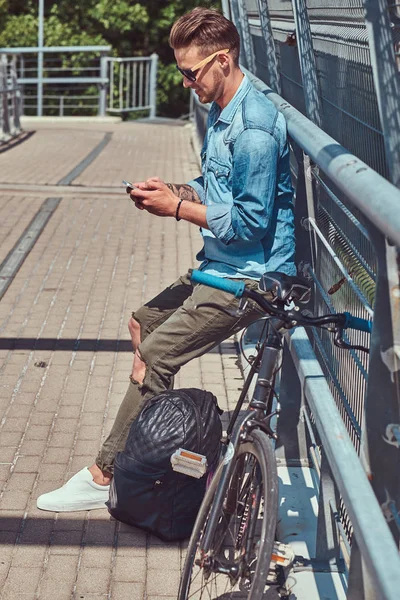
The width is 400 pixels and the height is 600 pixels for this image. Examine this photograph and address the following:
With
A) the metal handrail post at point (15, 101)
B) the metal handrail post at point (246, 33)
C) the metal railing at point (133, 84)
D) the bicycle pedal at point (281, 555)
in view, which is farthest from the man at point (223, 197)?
the metal railing at point (133, 84)

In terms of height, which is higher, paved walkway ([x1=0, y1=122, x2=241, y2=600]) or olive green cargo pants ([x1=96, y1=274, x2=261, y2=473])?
olive green cargo pants ([x1=96, y1=274, x2=261, y2=473])

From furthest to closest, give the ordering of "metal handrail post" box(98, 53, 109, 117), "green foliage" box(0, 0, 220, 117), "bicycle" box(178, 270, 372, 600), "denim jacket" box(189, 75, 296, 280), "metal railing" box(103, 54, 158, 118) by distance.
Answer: "green foliage" box(0, 0, 220, 117)
"metal railing" box(103, 54, 158, 118)
"metal handrail post" box(98, 53, 109, 117)
"denim jacket" box(189, 75, 296, 280)
"bicycle" box(178, 270, 372, 600)

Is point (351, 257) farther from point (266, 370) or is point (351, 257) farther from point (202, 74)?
point (202, 74)

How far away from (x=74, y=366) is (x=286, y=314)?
3284mm

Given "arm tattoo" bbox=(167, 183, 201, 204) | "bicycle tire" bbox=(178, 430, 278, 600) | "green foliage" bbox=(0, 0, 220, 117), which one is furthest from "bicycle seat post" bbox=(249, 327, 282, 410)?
"green foliage" bbox=(0, 0, 220, 117)

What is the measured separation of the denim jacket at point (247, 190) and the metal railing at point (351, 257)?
114 millimetres

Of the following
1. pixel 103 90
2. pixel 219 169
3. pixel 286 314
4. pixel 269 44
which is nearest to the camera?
pixel 286 314

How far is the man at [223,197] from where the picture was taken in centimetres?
345

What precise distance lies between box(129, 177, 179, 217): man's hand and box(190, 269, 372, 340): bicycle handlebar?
667 mm

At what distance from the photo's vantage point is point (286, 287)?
2973mm

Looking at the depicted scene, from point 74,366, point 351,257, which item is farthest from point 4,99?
point 351,257

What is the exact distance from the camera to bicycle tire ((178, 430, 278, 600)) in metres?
2.70

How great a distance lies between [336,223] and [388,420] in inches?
47.3

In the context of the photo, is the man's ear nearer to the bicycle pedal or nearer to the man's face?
the man's face
